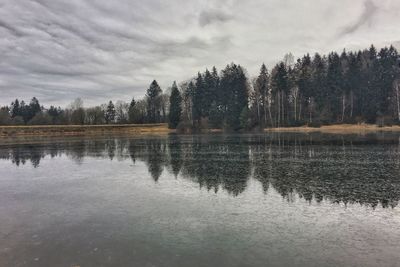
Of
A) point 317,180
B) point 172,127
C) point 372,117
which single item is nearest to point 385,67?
point 372,117

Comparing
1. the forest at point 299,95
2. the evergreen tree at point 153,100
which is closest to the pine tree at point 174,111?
the forest at point 299,95

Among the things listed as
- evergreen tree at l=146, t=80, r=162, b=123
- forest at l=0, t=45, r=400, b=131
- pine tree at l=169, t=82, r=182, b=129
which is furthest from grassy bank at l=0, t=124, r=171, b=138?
evergreen tree at l=146, t=80, r=162, b=123

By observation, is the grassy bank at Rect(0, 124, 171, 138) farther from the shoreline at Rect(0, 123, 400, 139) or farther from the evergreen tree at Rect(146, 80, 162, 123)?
the evergreen tree at Rect(146, 80, 162, 123)

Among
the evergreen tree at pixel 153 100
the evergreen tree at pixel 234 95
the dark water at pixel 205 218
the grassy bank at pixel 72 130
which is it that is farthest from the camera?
the evergreen tree at pixel 153 100

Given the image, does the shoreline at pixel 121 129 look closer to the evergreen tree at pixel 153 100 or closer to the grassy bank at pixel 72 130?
the grassy bank at pixel 72 130

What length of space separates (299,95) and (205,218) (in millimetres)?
81470

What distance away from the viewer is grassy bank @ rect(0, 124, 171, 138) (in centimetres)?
8275

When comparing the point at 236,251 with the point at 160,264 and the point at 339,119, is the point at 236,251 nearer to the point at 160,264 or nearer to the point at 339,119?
the point at 160,264

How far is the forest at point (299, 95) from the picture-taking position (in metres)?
78.2

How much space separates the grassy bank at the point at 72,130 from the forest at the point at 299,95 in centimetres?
719

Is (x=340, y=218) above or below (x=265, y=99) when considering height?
below

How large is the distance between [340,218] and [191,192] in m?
5.92

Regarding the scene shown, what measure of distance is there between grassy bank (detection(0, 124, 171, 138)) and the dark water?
73.4 m

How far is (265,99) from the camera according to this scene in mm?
89812
